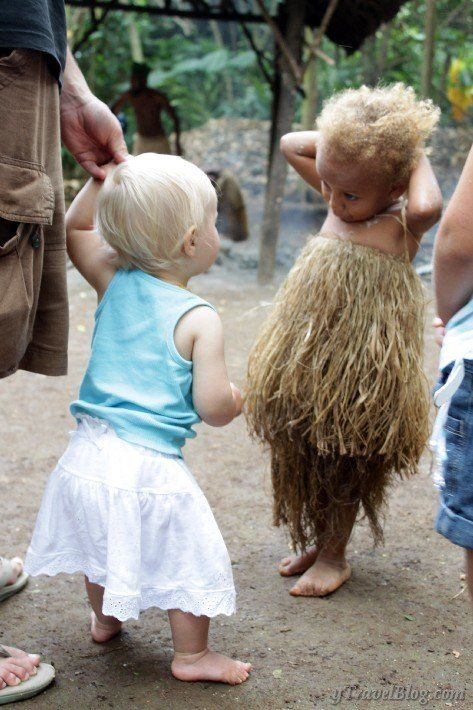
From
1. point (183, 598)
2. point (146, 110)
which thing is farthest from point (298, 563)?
point (146, 110)

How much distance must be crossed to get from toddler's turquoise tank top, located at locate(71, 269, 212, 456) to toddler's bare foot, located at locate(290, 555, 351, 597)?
762mm

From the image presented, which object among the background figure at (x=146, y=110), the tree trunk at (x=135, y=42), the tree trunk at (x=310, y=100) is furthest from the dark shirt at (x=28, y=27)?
the tree trunk at (x=135, y=42)

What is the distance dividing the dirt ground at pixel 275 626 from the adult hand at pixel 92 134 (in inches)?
46.1

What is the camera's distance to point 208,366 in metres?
1.68

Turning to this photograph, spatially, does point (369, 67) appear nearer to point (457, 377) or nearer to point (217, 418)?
point (217, 418)

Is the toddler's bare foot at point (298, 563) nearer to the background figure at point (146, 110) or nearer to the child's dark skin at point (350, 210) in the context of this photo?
the child's dark skin at point (350, 210)

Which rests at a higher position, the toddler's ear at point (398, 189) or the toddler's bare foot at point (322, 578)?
the toddler's ear at point (398, 189)

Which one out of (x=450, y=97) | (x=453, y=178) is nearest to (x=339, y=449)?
(x=453, y=178)

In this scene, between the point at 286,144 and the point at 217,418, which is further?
the point at 286,144

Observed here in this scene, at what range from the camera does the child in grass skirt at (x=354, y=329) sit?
2033 millimetres

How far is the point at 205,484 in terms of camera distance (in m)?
3.01

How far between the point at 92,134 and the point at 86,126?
0.08ft

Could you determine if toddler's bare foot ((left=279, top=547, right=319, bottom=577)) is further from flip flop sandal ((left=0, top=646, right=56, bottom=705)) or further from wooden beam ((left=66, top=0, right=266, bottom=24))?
wooden beam ((left=66, top=0, right=266, bottom=24))

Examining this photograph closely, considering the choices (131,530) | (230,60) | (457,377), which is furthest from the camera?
(230,60)
